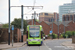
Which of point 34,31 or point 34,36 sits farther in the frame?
point 34,31

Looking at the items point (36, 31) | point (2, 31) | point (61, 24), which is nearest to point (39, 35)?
point (36, 31)

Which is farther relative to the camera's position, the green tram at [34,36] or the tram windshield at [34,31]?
the tram windshield at [34,31]

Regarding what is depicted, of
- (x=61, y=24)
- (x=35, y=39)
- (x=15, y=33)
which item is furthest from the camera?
(x=61, y=24)

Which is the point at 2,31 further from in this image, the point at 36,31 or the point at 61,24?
the point at 61,24

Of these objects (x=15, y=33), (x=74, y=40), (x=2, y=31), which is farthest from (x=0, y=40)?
(x=74, y=40)

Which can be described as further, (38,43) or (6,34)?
(6,34)

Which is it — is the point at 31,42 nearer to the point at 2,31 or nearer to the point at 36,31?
the point at 36,31

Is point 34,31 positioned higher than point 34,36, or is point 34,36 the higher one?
point 34,31

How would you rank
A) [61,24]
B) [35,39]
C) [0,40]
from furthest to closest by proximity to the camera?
[61,24] → [0,40] → [35,39]

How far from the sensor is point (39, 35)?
109 feet

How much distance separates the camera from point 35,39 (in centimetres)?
3297

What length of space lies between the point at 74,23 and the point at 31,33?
82.8 m

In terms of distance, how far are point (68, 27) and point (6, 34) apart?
246 feet

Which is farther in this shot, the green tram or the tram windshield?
the tram windshield
